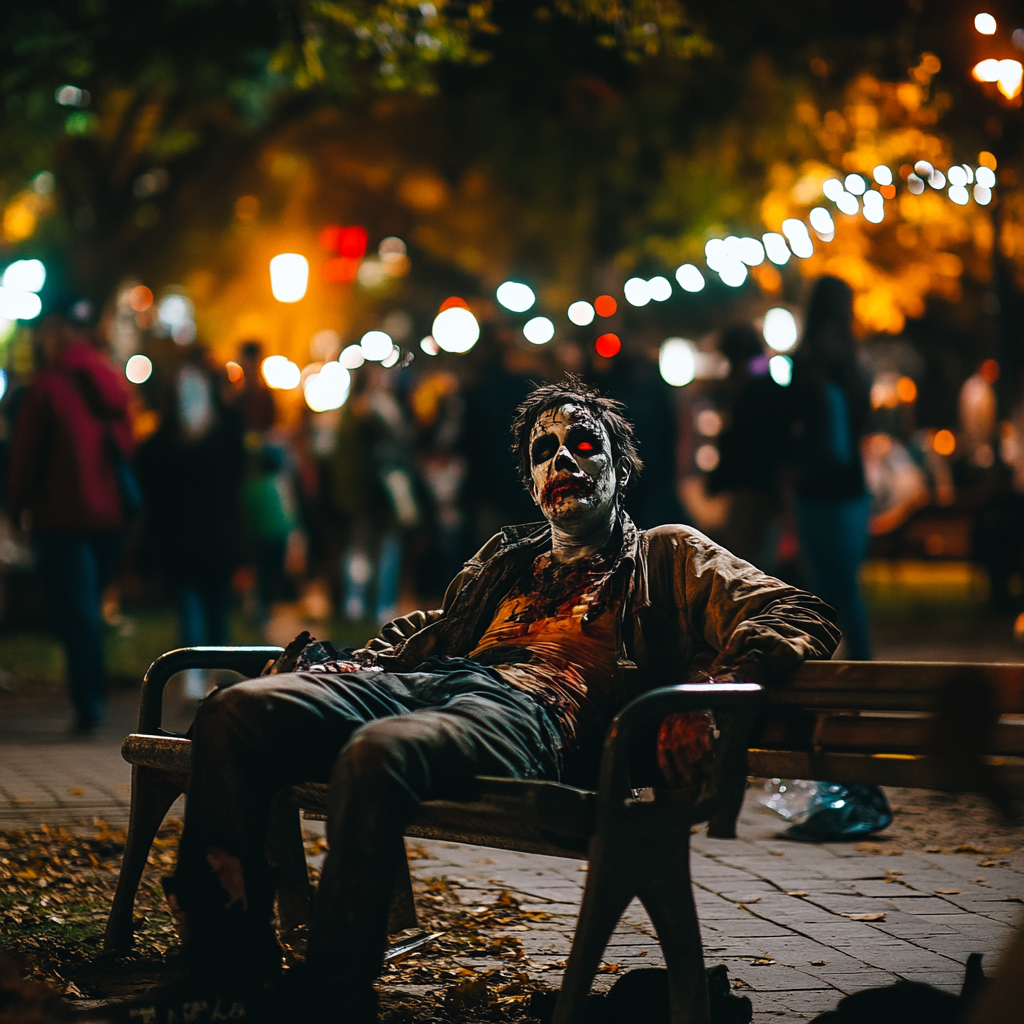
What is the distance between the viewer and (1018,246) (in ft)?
56.2

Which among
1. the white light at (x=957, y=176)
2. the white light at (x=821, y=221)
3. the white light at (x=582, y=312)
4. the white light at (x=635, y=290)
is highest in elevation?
the white light at (x=635, y=290)

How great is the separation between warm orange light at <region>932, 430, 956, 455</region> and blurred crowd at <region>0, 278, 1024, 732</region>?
777 inches

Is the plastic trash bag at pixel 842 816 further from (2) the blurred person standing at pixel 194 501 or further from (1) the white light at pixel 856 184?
(1) the white light at pixel 856 184

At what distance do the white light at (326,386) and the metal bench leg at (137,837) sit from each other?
1966 centimetres

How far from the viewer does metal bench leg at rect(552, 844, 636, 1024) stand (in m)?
3.29

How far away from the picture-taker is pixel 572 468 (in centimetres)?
435

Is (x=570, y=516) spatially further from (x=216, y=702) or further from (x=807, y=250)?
(x=807, y=250)

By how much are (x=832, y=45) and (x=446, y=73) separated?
421 centimetres

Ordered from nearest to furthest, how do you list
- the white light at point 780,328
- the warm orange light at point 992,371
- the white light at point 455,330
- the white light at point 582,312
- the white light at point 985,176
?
the white light at point 985,176
the warm orange light at point 992,371
the white light at point 582,312
the white light at point 455,330
the white light at point 780,328

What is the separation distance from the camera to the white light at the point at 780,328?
95.6 ft

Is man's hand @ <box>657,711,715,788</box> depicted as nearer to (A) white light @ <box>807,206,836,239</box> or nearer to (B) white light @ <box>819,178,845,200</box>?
(B) white light @ <box>819,178,845,200</box>

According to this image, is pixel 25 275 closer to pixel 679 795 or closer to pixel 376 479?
pixel 376 479

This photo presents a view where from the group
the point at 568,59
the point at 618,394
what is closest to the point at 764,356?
the point at 618,394

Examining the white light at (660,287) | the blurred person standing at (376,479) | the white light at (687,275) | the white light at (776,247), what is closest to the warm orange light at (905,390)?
the white light at (660,287)
